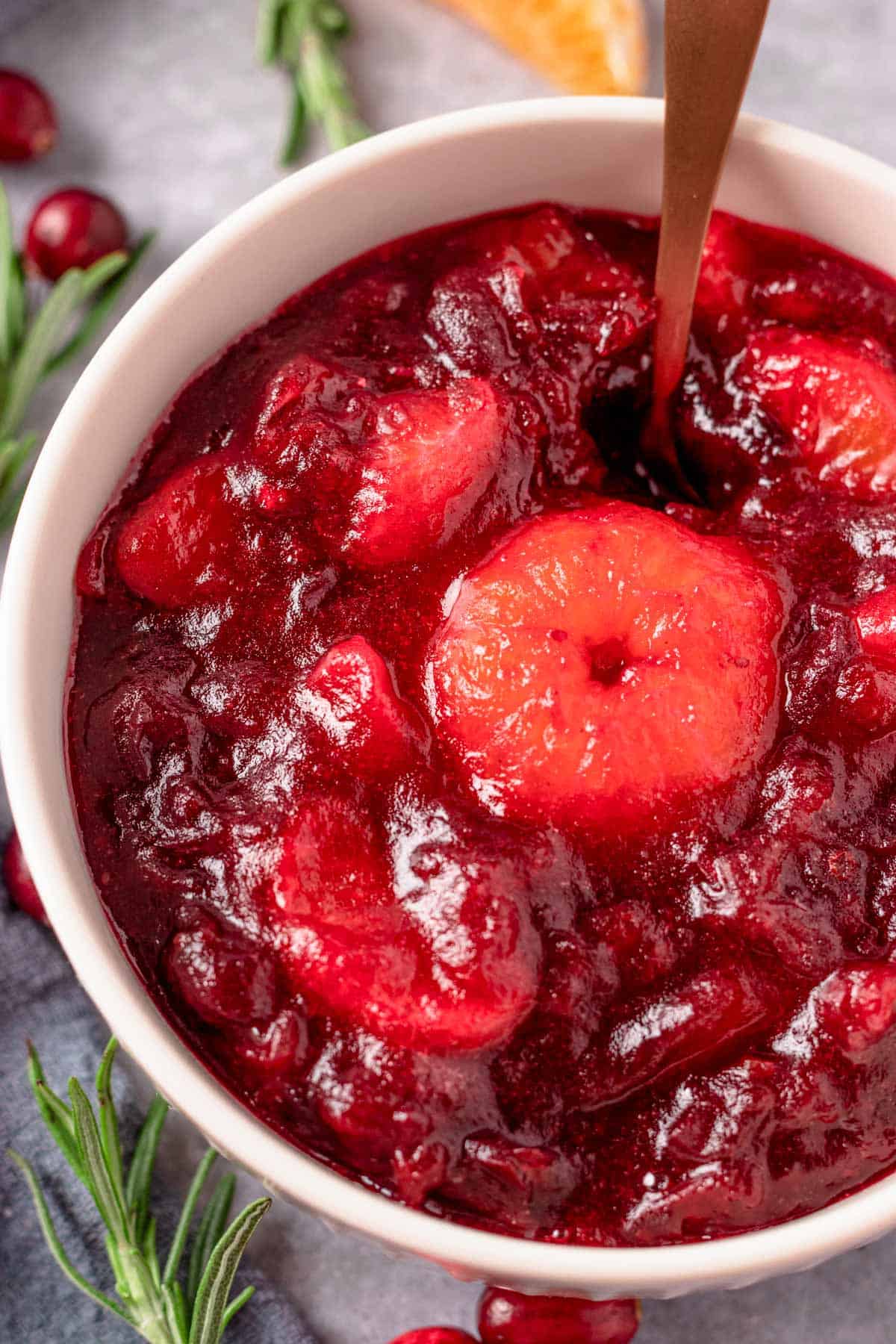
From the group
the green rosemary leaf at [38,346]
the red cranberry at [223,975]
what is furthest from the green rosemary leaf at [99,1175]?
the green rosemary leaf at [38,346]

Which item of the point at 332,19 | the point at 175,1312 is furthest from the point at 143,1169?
the point at 332,19

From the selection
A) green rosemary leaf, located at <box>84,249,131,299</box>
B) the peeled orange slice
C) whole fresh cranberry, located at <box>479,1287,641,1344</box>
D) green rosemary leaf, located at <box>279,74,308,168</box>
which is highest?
the peeled orange slice

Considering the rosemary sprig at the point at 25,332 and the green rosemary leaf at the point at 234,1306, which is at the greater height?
the rosemary sprig at the point at 25,332

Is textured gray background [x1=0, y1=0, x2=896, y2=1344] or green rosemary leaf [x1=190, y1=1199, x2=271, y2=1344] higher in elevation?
textured gray background [x1=0, y1=0, x2=896, y2=1344]

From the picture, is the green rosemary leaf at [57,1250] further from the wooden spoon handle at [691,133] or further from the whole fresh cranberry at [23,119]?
the whole fresh cranberry at [23,119]

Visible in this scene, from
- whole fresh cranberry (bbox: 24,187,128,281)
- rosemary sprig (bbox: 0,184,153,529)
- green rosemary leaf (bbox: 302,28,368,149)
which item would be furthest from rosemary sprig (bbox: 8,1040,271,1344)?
green rosemary leaf (bbox: 302,28,368,149)

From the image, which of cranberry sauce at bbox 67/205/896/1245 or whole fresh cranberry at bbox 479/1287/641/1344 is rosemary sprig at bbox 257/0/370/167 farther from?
whole fresh cranberry at bbox 479/1287/641/1344

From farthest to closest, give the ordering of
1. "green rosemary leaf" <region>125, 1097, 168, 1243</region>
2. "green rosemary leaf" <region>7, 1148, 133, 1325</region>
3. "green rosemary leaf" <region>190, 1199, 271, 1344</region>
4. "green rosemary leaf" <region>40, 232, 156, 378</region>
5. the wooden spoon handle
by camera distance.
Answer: "green rosemary leaf" <region>40, 232, 156, 378</region> < "green rosemary leaf" <region>125, 1097, 168, 1243</region> < "green rosemary leaf" <region>7, 1148, 133, 1325</region> < "green rosemary leaf" <region>190, 1199, 271, 1344</region> < the wooden spoon handle
